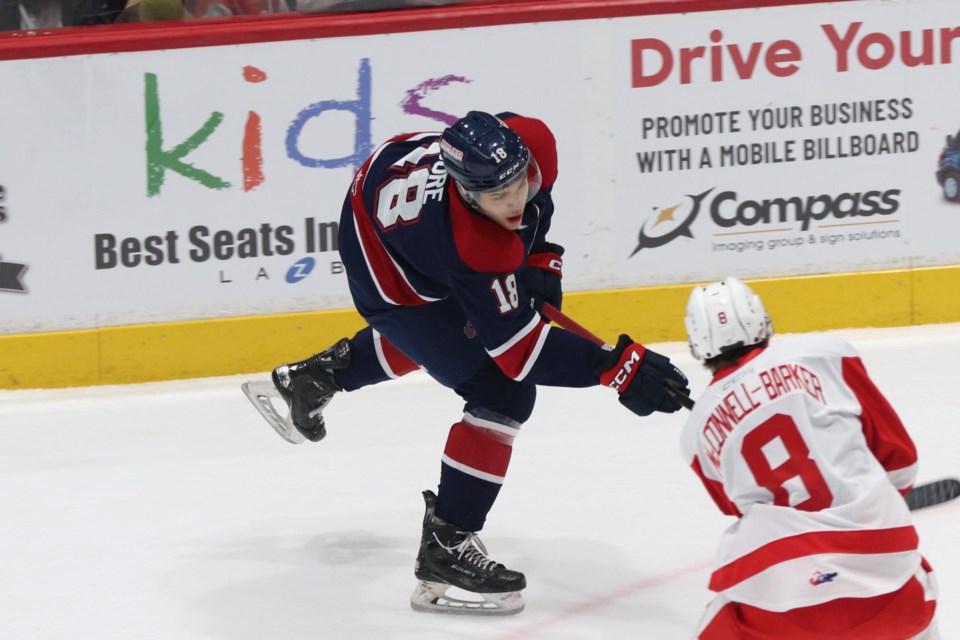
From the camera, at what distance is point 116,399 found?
4.37 meters

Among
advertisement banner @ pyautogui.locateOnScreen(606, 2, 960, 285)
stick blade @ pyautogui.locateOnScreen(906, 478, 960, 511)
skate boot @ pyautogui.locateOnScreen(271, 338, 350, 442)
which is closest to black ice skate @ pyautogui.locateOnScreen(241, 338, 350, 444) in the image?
skate boot @ pyautogui.locateOnScreen(271, 338, 350, 442)

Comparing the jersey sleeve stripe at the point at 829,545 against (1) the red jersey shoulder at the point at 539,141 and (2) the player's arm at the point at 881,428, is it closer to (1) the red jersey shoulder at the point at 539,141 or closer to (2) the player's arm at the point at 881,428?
(2) the player's arm at the point at 881,428

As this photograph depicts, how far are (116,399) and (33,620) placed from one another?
4.97 feet

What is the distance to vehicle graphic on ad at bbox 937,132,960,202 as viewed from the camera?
4.78m

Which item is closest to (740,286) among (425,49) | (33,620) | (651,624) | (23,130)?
(651,624)

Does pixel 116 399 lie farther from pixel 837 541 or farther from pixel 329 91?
pixel 837 541

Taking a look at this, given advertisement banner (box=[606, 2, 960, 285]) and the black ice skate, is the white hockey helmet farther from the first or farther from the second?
advertisement banner (box=[606, 2, 960, 285])

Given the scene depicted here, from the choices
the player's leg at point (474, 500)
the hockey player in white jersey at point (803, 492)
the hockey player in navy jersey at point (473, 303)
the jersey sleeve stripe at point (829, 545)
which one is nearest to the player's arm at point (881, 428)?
the hockey player in white jersey at point (803, 492)

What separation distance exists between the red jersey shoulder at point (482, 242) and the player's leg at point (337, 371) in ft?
2.18

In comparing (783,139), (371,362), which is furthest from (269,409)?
(783,139)

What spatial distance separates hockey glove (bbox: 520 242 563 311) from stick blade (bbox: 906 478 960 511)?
0.93 m

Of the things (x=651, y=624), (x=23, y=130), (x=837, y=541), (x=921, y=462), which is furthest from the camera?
(x=23, y=130)

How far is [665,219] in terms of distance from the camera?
4672mm

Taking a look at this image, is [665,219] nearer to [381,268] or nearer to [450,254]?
[381,268]
